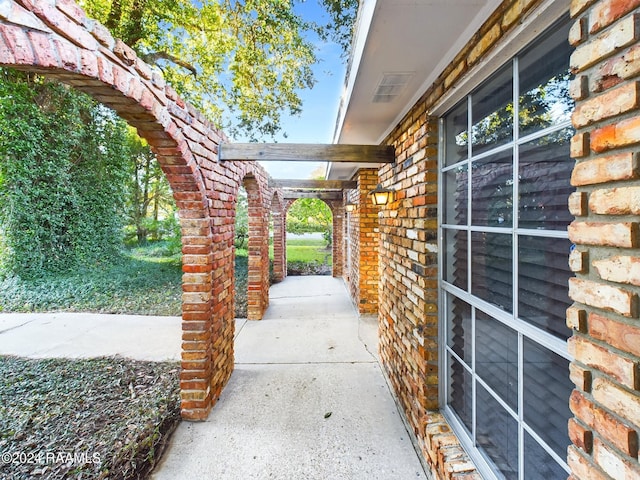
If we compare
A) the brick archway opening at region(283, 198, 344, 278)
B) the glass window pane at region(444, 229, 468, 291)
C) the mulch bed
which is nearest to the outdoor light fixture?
the glass window pane at region(444, 229, 468, 291)

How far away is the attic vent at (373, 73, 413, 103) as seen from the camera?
1907 millimetres

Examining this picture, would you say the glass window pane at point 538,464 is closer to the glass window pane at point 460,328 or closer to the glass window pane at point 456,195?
the glass window pane at point 460,328

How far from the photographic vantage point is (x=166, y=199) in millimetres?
14367

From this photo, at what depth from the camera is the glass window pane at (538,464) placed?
110 centimetres

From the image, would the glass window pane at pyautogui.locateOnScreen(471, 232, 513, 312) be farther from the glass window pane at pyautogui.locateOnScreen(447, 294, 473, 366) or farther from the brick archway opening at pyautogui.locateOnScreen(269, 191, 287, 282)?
the brick archway opening at pyautogui.locateOnScreen(269, 191, 287, 282)

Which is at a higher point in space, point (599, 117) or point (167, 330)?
point (599, 117)

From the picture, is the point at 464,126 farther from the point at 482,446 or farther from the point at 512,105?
the point at 482,446

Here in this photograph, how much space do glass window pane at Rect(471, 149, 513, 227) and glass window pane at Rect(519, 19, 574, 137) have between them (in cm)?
17

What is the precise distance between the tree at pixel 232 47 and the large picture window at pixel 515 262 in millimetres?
3257

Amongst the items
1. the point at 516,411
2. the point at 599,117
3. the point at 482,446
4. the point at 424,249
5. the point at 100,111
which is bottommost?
the point at 482,446

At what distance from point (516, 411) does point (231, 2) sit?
241 inches

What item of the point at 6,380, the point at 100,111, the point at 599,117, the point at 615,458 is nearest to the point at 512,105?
the point at 599,117

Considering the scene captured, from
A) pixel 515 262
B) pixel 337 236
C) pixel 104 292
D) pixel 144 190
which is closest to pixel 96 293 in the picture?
pixel 104 292

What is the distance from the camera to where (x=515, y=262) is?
50.5 inches
